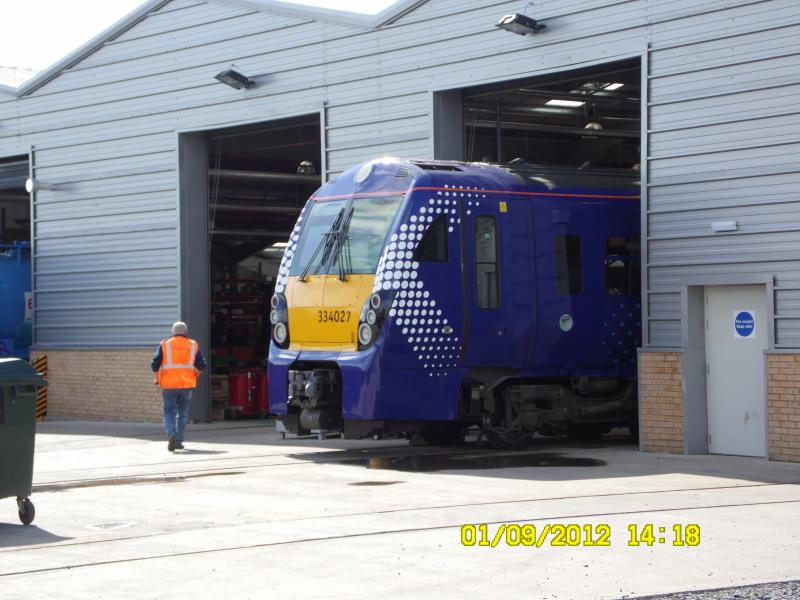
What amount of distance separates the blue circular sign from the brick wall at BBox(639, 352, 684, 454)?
766 millimetres

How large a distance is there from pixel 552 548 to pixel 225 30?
16478mm

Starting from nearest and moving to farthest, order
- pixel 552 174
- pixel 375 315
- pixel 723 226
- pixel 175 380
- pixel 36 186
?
pixel 375 315, pixel 723 226, pixel 552 174, pixel 175 380, pixel 36 186

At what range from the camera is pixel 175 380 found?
19.1 meters

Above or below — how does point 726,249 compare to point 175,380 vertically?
above

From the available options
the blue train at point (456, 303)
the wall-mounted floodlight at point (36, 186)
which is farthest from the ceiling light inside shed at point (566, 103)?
the wall-mounted floodlight at point (36, 186)

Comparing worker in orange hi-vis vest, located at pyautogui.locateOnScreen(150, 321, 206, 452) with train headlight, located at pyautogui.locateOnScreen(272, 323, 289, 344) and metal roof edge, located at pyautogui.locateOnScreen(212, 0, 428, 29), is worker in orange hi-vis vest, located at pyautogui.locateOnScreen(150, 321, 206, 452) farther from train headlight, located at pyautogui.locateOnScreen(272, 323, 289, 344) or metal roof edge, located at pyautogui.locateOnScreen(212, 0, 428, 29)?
metal roof edge, located at pyautogui.locateOnScreen(212, 0, 428, 29)

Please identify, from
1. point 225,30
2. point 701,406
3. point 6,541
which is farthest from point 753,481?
point 225,30

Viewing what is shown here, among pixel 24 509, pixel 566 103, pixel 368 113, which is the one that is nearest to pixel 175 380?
pixel 368 113

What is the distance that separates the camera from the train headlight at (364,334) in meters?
16.2

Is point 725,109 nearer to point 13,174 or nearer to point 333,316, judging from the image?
point 333,316

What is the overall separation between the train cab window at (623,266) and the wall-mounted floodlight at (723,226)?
1684 millimetres

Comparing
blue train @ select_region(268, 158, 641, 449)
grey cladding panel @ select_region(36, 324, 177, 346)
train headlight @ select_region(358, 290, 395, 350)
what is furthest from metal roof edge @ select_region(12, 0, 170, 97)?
train headlight @ select_region(358, 290, 395, 350)

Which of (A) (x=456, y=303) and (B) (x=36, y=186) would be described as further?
(B) (x=36, y=186)
